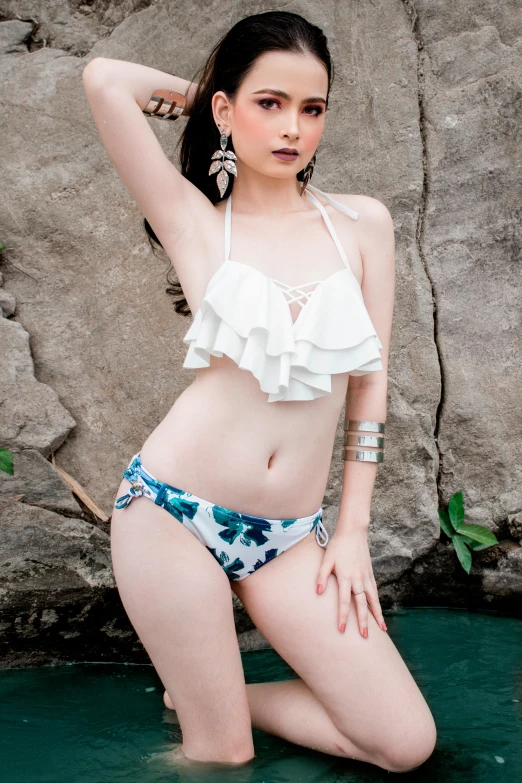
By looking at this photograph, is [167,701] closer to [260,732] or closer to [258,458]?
[260,732]

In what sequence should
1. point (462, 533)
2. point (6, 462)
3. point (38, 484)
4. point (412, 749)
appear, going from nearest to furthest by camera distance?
point (412, 749), point (6, 462), point (38, 484), point (462, 533)

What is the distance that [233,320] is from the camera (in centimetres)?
215

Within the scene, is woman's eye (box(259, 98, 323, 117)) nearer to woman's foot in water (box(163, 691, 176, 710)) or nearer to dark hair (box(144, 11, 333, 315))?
dark hair (box(144, 11, 333, 315))

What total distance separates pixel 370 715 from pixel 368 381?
2.97 ft

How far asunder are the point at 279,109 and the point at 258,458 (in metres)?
0.95

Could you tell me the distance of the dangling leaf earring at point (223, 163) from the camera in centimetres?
237

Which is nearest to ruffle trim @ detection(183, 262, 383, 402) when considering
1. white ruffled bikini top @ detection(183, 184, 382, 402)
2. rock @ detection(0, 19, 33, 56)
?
white ruffled bikini top @ detection(183, 184, 382, 402)

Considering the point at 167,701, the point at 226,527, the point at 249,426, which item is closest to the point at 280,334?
the point at 249,426

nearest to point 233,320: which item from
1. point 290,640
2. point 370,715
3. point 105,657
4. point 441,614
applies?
point 290,640

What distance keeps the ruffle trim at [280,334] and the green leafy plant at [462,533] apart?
121 cm

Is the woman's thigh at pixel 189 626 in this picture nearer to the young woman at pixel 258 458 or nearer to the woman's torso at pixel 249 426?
the young woman at pixel 258 458

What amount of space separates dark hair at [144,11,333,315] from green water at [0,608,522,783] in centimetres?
160

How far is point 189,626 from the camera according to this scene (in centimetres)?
215

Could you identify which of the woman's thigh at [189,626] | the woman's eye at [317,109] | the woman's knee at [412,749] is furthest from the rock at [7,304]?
the woman's knee at [412,749]
